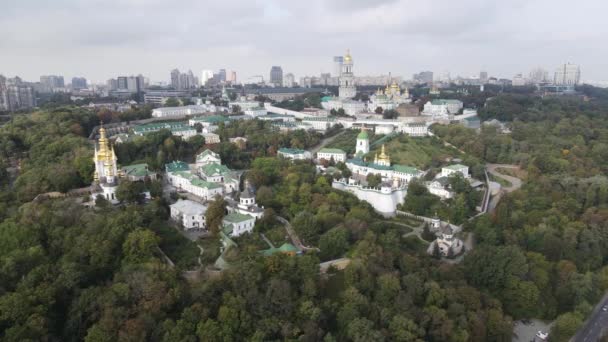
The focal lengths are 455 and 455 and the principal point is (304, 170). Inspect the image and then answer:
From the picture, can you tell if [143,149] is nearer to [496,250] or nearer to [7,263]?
[7,263]

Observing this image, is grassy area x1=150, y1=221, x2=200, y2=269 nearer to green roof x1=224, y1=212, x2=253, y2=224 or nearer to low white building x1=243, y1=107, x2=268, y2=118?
green roof x1=224, y1=212, x2=253, y2=224

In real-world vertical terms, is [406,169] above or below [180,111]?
below

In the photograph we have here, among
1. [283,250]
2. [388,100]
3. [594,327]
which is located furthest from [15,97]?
[594,327]

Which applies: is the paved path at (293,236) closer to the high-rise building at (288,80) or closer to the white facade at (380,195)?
the white facade at (380,195)

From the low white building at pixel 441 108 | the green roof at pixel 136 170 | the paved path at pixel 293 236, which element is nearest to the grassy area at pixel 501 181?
the paved path at pixel 293 236

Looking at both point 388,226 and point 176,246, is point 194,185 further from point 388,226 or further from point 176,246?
point 388,226

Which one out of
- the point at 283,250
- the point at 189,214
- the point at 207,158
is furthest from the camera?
the point at 207,158

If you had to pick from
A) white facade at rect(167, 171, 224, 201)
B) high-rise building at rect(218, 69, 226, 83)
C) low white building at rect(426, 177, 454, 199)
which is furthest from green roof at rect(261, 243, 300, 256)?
high-rise building at rect(218, 69, 226, 83)
